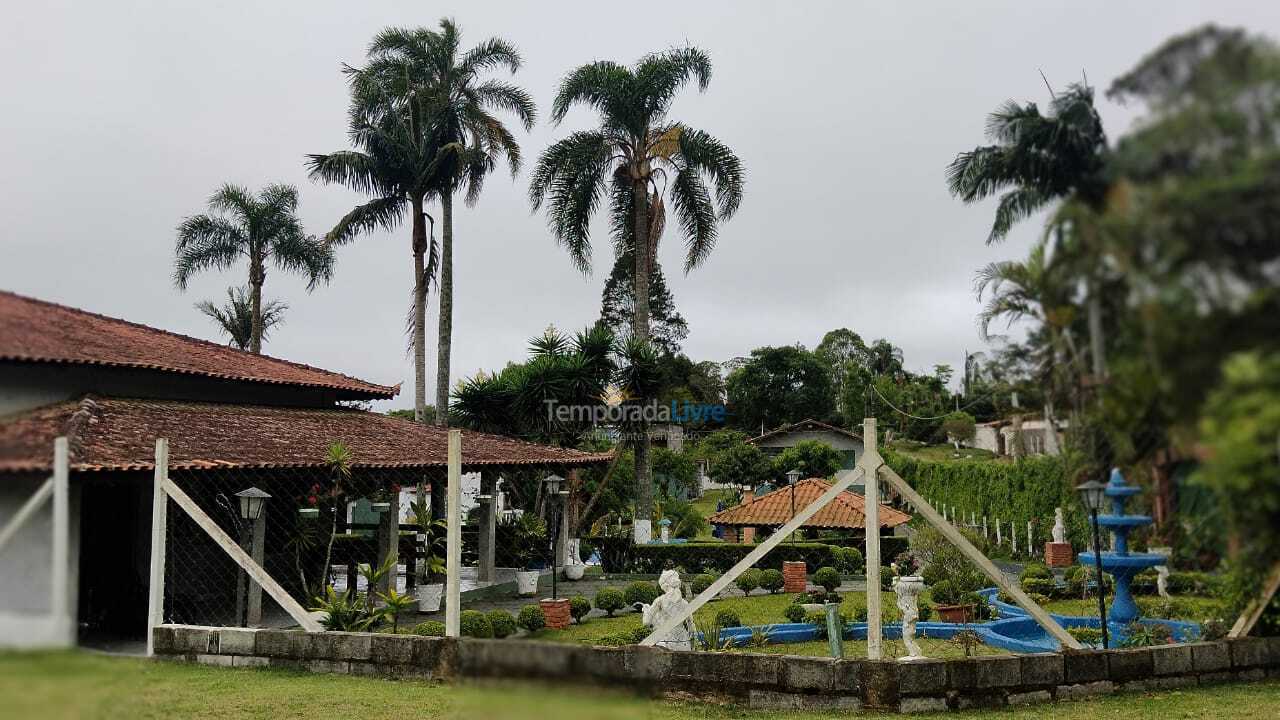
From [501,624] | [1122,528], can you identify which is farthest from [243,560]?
[1122,528]

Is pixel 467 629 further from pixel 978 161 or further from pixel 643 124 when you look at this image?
pixel 643 124

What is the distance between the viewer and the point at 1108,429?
1.74 metres

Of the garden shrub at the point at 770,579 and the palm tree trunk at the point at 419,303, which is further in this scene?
the palm tree trunk at the point at 419,303

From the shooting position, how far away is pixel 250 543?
45.8 ft

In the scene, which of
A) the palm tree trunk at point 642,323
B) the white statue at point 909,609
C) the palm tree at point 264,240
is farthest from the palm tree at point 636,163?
the white statue at point 909,609

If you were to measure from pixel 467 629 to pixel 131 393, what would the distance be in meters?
6.13

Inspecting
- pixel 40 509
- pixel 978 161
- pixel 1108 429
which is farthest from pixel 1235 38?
pixel 40 509

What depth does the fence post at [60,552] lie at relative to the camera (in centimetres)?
196

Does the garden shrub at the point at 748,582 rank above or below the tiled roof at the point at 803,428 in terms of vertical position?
below

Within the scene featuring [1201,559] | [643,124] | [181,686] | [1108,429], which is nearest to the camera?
[1108,429]

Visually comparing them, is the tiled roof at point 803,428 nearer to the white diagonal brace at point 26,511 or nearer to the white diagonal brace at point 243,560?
the white diagonal brace at point 243,560

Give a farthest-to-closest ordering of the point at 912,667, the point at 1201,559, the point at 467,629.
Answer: the point at 467,629, the point at 912,667, the point at 1201,559

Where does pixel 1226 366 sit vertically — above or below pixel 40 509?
above

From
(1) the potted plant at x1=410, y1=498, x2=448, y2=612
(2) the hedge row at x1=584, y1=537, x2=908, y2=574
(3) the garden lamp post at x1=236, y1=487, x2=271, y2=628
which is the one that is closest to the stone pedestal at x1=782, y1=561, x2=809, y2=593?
(2) the hedge row at x1=584, y1=537, x2=908, y2=574
